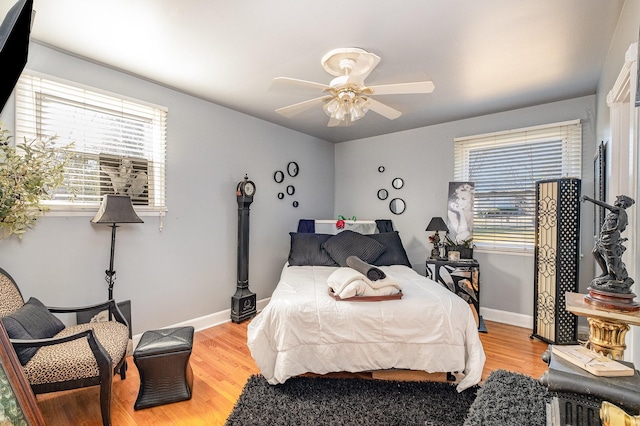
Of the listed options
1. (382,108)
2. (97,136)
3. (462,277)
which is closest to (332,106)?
A: (382,108)

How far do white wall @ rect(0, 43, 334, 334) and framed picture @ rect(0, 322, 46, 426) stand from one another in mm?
1716

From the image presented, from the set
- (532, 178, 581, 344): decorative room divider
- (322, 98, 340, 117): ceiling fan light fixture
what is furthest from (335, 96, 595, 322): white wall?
(322, 98, 340, 117): ceiling fan light fixture

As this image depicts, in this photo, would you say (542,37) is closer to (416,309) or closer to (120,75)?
(416,309)

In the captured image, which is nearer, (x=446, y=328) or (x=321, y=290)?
(x=446, y=328)

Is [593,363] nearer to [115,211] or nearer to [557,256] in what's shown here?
[557,256]

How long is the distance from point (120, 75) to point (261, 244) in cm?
236

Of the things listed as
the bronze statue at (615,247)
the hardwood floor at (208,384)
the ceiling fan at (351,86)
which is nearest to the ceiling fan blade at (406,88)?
the ceiling fan at (351,86)

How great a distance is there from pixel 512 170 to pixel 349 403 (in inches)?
126

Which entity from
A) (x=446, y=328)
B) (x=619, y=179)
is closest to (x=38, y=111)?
(x=446, y=328)

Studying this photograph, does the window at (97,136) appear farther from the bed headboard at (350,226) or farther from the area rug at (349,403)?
the area rug at (349,403)

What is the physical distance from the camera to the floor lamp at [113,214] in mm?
2337

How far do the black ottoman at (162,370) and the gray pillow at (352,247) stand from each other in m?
1.90

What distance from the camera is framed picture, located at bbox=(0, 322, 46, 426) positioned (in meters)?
0.86

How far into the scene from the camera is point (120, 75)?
8.73 feet
